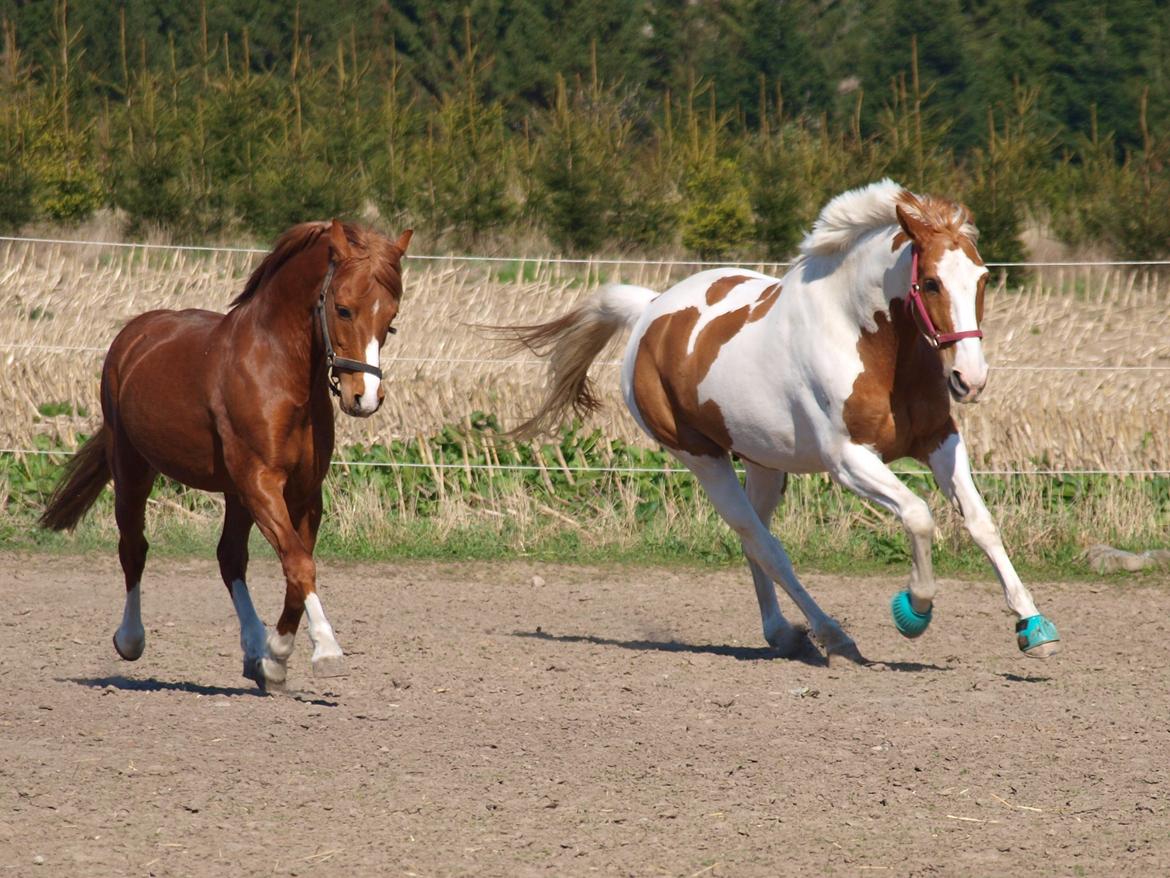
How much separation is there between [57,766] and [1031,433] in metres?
6.96

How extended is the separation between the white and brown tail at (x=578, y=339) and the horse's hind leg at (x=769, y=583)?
40.4 inches

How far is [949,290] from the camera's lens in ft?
18.6

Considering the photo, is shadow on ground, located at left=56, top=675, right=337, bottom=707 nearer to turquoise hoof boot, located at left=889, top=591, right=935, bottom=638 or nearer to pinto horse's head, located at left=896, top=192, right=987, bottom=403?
turquoise hoof boot, located at left=889, top=591, right=935, bottom=638

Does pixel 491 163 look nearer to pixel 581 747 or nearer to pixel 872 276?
pixel 872 276

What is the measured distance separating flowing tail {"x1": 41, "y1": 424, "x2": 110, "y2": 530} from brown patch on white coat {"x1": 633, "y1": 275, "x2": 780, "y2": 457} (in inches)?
95.2

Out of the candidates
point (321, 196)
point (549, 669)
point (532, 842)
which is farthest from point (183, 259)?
point (532, 842)

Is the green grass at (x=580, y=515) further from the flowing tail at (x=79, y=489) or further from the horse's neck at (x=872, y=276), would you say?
the horse's neck at (x=872, y=276)

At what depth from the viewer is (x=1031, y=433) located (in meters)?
9.98

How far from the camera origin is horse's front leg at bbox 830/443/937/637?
600 centimetres

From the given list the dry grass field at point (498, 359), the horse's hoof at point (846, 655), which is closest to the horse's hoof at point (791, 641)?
the horse's hoof at point (846, 655)

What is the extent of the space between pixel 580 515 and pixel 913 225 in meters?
4.80

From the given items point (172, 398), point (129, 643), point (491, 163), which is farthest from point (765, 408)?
point (491, 163)

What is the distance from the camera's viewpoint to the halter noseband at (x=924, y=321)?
5.64 meters

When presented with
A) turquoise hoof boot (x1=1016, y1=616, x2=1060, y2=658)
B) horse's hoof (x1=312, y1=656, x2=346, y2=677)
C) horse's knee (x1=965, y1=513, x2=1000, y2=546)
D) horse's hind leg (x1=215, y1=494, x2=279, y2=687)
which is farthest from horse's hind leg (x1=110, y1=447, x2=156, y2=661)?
turquoise hoof boot (x1=1016, y1=616, x2=1060, y2=658)
